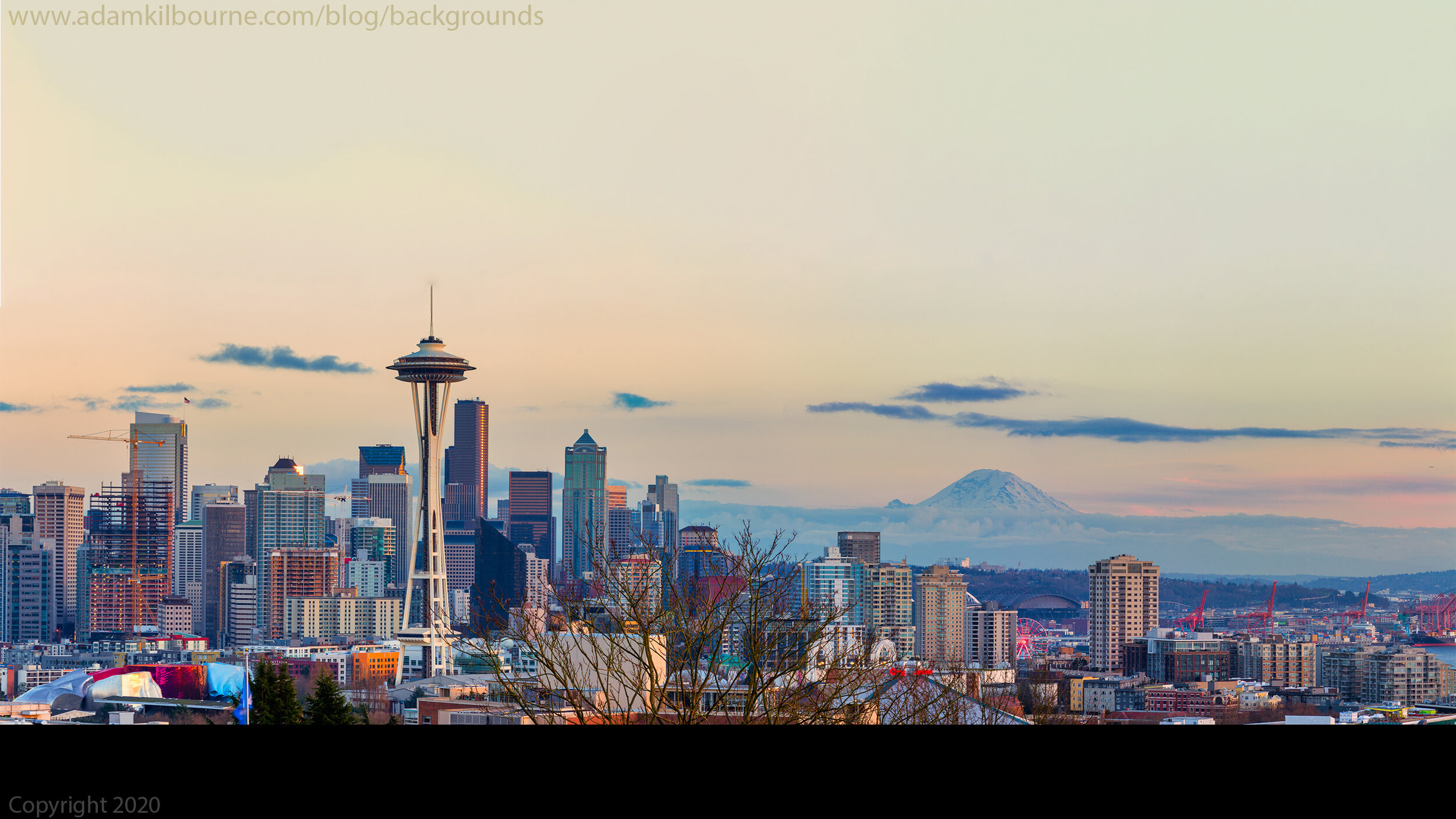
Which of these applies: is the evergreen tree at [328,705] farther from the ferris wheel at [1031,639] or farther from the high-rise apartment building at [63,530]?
the high-rise apartment building at [63,530]

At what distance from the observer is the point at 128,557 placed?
4325cm

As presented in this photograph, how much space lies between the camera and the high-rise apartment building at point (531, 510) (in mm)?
44312

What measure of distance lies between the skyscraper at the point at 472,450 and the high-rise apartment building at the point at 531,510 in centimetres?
206

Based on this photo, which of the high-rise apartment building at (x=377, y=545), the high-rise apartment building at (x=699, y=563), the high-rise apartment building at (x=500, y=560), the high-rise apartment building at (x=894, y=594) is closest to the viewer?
the high-rise apartment building at (x=699, y=563)

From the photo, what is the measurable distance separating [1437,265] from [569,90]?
16452mm

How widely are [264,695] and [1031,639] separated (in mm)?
22618

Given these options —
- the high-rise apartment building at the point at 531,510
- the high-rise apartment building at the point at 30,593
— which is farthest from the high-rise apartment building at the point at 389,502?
the high-rise apartment building at the point at 30,593

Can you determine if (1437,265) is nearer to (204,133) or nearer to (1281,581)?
(1281,581)

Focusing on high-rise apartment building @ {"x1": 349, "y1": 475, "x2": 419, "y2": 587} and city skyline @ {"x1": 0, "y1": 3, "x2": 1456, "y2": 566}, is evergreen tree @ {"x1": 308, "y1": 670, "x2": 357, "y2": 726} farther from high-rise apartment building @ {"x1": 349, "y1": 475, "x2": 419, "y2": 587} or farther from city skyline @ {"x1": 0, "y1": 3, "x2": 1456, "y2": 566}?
high-rise apartment building @ {"x1": 349, "y1": 475, "x2": 419, "y2": 587}

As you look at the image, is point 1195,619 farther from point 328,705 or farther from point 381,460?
point 381,460

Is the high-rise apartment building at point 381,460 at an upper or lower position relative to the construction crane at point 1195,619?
upper

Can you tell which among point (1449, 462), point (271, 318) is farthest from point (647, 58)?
point (271, 318)

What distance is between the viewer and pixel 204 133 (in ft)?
82.0

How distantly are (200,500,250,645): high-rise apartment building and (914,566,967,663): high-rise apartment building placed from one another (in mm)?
30072
